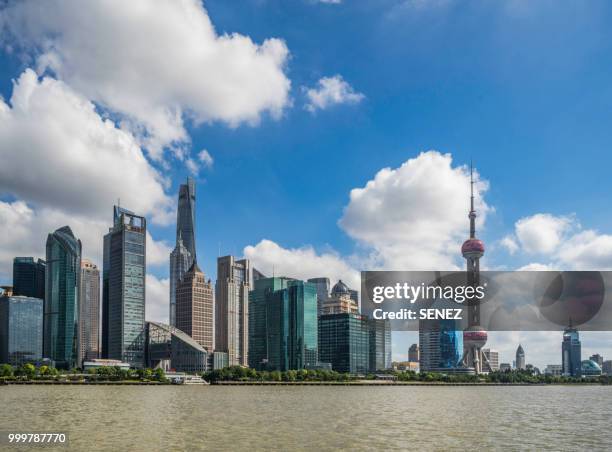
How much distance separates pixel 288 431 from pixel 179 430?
12.9m

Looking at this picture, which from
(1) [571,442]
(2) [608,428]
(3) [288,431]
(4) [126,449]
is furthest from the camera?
(2) [608,428]

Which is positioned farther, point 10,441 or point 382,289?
point 382,289

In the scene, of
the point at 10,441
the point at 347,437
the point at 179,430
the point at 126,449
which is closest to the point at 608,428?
the point at 347,437

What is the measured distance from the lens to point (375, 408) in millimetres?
125875

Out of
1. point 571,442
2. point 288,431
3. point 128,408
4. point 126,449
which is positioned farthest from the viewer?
point 128,408

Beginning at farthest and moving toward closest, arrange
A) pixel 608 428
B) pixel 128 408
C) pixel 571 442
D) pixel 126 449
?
pixel 128 408 < pixel 608 428 < pixel 571 442 < pixel 126 449

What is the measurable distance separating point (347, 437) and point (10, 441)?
3428 cm

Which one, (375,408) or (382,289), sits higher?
(382,289)

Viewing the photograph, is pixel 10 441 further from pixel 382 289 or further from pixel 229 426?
pixel 382 289

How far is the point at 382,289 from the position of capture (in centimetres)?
15088

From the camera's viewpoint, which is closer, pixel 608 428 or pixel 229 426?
pixel 229 426

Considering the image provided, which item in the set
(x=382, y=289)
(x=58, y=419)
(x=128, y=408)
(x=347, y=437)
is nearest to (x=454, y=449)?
(x=347, y=437)

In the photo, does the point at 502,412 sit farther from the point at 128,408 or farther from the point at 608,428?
the point at 128,408

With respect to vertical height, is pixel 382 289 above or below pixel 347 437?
above
